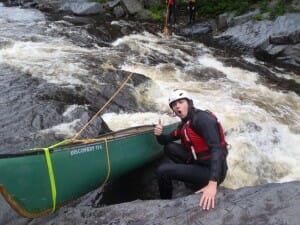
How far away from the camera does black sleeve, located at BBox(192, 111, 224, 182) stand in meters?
3.70

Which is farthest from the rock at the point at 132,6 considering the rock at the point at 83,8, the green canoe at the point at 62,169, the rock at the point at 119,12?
the green canoe at the point at 62,169

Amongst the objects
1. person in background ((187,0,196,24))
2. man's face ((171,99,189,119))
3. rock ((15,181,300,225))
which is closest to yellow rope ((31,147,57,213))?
rock ((15,181,300,225))

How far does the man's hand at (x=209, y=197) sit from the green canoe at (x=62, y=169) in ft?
4.00

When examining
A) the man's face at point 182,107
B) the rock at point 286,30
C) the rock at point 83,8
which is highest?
the rock at point 83,8

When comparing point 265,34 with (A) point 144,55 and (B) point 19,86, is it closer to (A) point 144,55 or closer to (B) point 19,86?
(A) point 144,55

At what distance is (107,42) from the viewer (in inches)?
486

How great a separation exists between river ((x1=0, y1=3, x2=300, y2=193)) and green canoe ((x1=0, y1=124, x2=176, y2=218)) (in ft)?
5.30

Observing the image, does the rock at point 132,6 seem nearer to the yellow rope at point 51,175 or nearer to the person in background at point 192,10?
the person in background at point 192,10

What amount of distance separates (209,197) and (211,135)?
609 millimetres

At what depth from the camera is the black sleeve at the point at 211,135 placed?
3.70 metres

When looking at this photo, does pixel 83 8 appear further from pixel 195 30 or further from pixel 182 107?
pixel 182 107

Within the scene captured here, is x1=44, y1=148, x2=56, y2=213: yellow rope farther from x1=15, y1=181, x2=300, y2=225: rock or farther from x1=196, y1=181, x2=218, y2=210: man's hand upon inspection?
x1=196, y1=181, x2=218, y2=210: man's hand

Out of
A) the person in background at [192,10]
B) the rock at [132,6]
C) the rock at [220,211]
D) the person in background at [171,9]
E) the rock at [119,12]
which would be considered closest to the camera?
the rock at [220,211]

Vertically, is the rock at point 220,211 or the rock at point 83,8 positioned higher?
the rock at point 83,8
